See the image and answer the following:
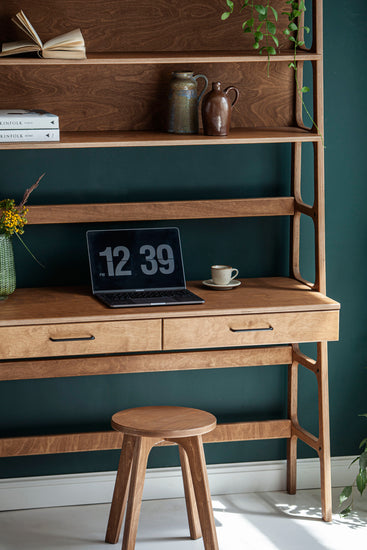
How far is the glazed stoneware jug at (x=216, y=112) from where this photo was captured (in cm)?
309

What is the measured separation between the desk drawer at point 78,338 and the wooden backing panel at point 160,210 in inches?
20.5

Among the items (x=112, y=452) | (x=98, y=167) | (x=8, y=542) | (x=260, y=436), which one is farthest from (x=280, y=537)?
(x=98, y=167)

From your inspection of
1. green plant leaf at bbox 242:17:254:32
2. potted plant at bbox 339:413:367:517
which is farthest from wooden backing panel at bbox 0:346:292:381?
green plant leaf at bbox 242:17:254:32

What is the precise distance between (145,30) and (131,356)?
4.16 feet

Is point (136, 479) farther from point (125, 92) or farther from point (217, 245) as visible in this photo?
point (125, 92)

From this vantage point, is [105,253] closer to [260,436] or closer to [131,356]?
[131,356]

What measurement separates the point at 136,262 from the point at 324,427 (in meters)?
0.99

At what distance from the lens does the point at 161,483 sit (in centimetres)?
357

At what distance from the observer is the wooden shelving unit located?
3.07m

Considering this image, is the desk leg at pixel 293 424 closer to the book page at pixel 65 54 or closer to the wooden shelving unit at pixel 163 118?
the wooden shelving unit at pixel 163 118

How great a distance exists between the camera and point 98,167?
3322 millimetres

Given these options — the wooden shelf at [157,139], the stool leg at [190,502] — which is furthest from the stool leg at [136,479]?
the wooden shelf at [157,139]

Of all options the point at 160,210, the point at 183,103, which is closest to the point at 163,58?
the point at 183,103

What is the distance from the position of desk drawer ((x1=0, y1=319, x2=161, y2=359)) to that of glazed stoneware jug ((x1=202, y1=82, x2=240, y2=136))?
0.75m
